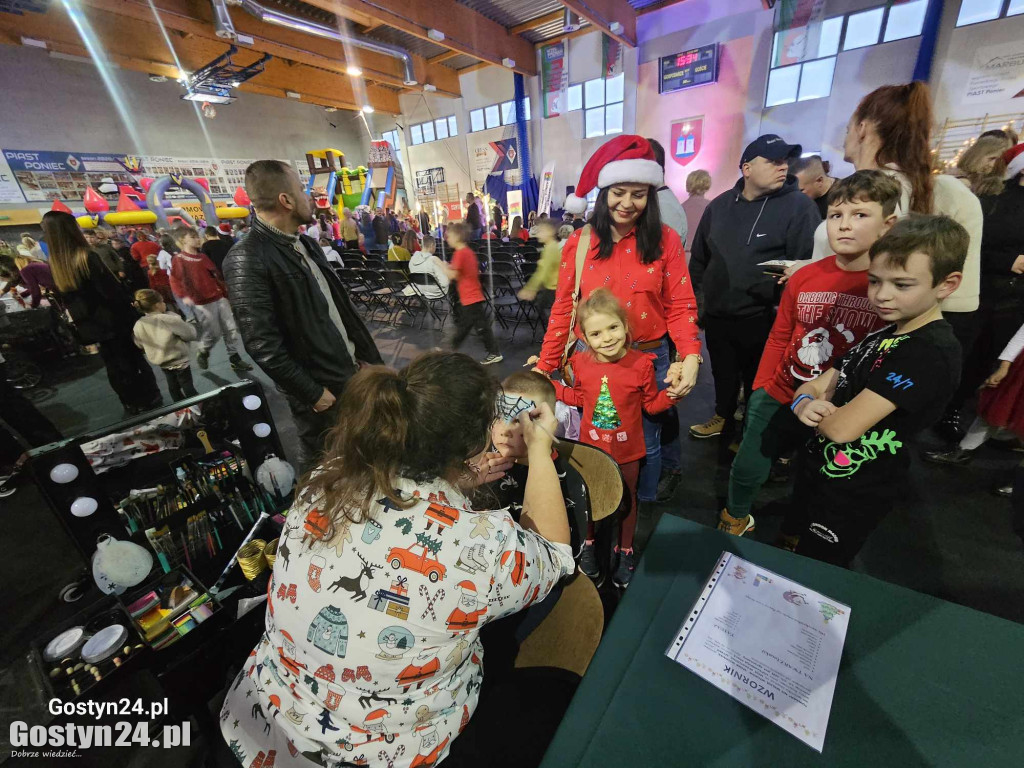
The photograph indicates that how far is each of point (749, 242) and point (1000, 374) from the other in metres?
1.36

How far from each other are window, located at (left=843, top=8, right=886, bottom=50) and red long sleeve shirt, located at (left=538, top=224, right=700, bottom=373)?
9.46 metres

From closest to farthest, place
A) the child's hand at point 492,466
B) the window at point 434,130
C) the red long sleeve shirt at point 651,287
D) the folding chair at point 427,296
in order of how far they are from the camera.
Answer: the child's hand at point 492,466
the red long sleeve shirt at point 651,287
the folding chair at point 427,296
the window at point 434,130

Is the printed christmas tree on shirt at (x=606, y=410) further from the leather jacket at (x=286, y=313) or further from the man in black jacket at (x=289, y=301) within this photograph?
the leather jacket at (x=286, y=313)

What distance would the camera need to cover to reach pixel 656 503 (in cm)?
237

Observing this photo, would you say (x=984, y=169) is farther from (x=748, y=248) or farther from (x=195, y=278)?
(x=195, y=278)

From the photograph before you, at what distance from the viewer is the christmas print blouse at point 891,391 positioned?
110cm

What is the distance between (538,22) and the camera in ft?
33.0

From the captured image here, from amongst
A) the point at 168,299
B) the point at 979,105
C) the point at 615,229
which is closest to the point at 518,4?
the point at 979,105

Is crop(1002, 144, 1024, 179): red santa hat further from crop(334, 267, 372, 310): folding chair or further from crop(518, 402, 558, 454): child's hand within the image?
crop(334, 267, 372, 310): folding chair

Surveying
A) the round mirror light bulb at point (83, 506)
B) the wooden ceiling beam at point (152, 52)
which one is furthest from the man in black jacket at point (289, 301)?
the wooden ceiling beam at point (152, 52)

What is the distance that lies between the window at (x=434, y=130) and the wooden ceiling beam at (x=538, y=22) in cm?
468

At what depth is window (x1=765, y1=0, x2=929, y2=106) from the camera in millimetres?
6988

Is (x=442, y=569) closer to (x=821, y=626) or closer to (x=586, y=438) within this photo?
(x=821, y=626)

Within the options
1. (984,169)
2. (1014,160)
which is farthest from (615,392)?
(1014,160)
